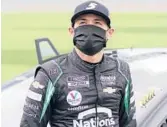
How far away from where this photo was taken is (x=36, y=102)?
7.57 ft

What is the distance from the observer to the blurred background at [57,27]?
1145 cm

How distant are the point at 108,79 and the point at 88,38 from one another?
0.22 metres

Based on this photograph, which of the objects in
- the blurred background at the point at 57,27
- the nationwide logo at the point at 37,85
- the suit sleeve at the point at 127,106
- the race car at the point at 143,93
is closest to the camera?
the nationwide logo at the point at 37,85

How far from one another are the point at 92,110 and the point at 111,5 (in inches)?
812

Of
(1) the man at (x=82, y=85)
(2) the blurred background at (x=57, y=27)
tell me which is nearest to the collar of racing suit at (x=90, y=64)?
(1) the man at (x=82, y=85)

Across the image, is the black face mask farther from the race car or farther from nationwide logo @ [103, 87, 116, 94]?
the race car

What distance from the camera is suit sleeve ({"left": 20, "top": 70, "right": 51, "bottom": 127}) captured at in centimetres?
230

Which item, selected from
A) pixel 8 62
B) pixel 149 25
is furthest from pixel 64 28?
pixel 8 62

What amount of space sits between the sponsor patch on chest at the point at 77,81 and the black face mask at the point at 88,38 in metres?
0.12

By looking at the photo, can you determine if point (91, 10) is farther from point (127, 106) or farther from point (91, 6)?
point (127, 106)

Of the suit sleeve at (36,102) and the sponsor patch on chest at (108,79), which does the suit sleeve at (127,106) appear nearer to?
Result: the sponsor patch on chest at (108,79)

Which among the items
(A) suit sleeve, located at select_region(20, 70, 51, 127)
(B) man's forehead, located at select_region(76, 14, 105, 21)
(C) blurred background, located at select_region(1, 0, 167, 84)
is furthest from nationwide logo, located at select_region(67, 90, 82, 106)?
(C) blurred background, located at select_region(1, 0, 167, 84)

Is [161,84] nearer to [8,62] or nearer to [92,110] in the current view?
[92,110]

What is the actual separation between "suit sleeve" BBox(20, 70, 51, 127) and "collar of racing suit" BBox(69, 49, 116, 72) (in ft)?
0.54
